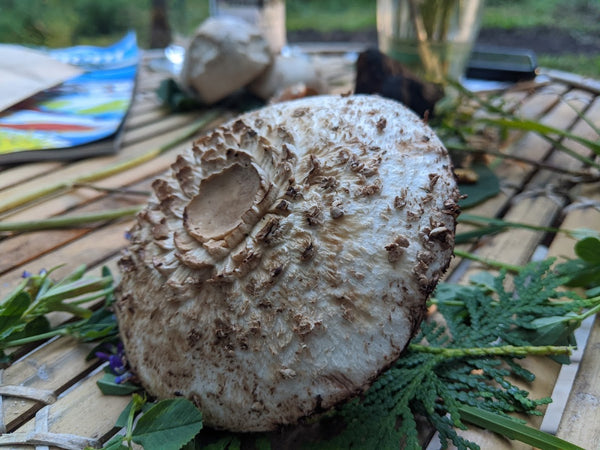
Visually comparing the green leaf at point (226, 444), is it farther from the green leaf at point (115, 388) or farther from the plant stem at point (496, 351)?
the plant stem at point (496, 351)

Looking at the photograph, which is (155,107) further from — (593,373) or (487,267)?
(593,373)

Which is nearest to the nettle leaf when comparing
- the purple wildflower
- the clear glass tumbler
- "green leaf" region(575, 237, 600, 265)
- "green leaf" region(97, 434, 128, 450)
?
the purple wildflower

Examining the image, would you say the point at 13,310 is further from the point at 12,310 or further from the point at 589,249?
the point at 589,249

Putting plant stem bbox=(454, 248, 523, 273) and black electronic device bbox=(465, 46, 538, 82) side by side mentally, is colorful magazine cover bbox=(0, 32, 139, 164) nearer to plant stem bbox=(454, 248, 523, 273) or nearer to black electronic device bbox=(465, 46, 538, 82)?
plant stem bbox=(454, 248, 523, 273)

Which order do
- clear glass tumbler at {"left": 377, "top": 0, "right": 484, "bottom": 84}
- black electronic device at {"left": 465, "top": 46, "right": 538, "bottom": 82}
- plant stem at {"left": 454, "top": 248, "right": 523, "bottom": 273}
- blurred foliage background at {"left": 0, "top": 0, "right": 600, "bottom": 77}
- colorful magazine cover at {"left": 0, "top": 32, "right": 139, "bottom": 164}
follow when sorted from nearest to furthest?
1. plant stem at {"left": 454, "top": 248, "right": 523, "bottom": 273}
2. colorful magazine cover at {"left": 0, "top": 32, "right": 139, "bottom": 164}
3. clear glass tumbler at {"left": 377, "top": 0, "right": 484, "bottom": 84}
4. black electronic device at {"left": 465, "top": 46, "right": 538, "bottom": 82}
5. blurred foliage background at {"left": 0, "top": 0, "right": 600, "bottom": 77}

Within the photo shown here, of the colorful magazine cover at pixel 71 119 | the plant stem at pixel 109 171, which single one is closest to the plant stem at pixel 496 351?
the plant stem at pixel 109 171
